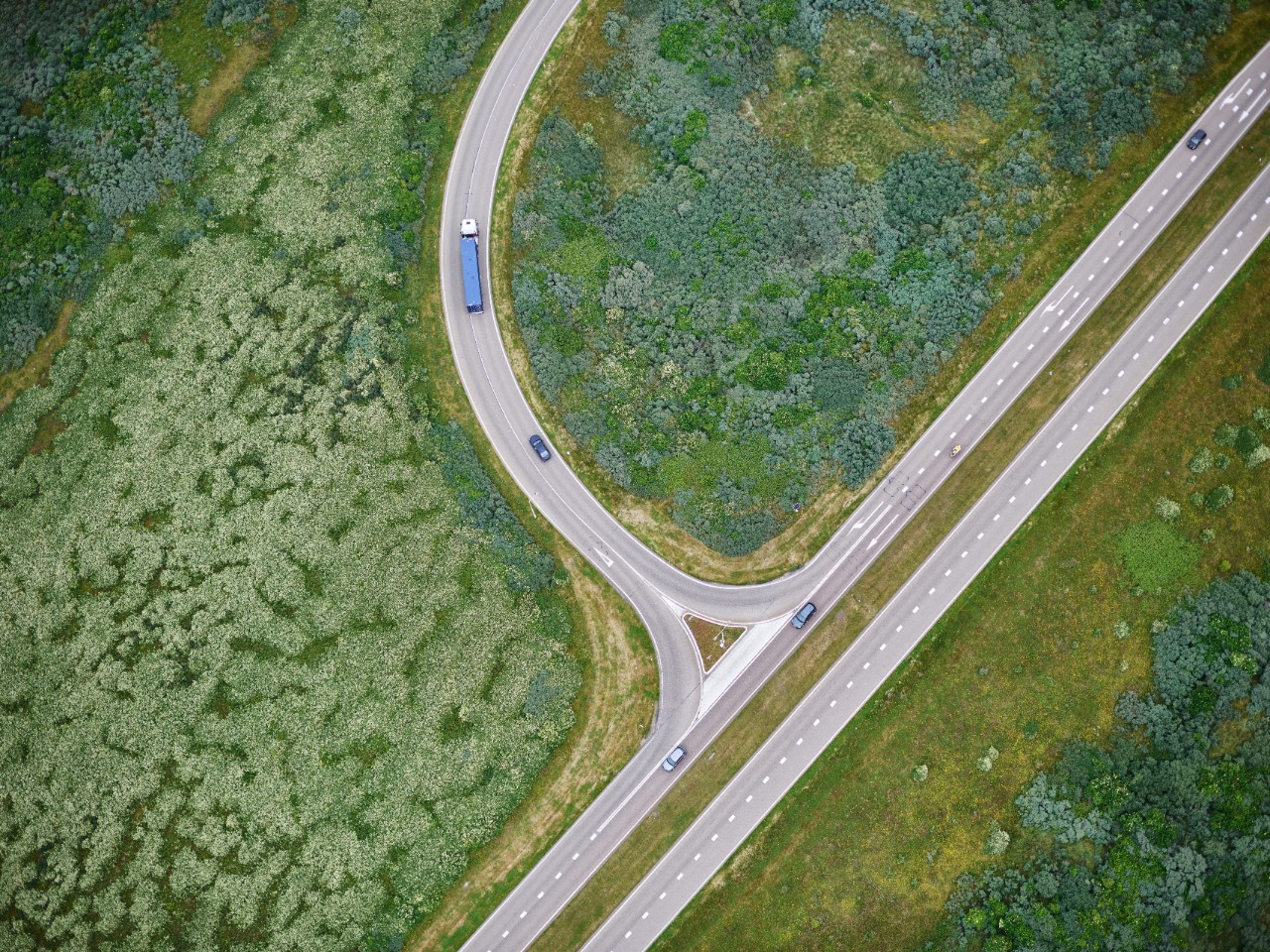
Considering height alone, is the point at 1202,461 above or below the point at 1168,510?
above

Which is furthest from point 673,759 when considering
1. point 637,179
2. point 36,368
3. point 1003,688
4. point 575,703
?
point 36,368

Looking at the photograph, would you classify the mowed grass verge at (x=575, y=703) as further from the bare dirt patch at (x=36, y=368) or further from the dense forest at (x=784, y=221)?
the bare dirt patch at (x=36, y=368)

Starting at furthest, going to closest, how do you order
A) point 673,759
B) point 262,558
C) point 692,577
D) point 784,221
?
point 784,221
point 692,577
point 262,558
point 673,759

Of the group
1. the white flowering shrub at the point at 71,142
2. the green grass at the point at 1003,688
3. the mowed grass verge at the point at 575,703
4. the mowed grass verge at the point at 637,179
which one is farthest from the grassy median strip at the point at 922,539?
the white flowering shrub at the point at 71,142

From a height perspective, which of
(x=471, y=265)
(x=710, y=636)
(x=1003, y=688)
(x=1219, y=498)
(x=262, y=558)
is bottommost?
(x=1003, y=688)

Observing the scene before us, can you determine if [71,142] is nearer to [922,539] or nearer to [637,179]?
[637,179]

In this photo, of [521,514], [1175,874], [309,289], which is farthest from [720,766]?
[309,289]

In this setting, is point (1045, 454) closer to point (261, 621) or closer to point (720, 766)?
point (720, 766)
